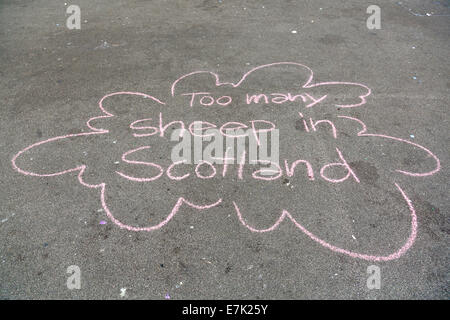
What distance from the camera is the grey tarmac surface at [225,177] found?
253 cm

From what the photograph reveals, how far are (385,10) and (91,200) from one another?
25.9 ft

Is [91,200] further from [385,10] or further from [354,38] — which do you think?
[385,10]

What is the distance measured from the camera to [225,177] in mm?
3348

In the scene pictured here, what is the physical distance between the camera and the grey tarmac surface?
8.30 feet
